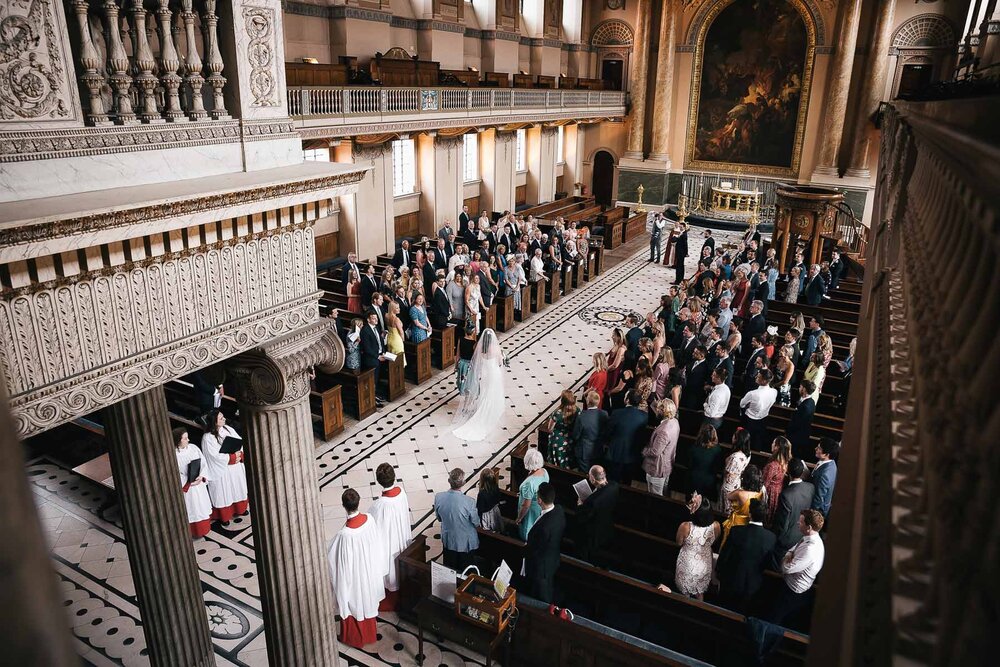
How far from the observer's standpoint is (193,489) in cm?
Answer: 733

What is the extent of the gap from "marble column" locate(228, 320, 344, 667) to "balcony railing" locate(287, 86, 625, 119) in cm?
880

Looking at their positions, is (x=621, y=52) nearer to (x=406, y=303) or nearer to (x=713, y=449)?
(x=406, y=303)


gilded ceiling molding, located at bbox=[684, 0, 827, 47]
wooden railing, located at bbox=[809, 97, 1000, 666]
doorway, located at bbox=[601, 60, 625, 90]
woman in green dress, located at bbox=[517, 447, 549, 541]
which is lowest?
woman in green dress, located at bbox=[517, 447, 549, 541]

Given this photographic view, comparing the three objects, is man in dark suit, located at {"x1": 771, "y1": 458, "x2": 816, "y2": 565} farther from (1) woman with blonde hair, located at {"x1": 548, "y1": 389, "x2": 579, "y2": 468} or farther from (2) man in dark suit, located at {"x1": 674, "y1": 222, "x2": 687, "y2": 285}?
Result: (2) man in dark suit, located at {"x1": 674, "y1": 222, "x2": 687, "y2": 285}

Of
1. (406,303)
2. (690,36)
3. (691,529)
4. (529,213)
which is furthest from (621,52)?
(691,529)

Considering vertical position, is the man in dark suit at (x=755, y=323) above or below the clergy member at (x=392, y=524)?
above

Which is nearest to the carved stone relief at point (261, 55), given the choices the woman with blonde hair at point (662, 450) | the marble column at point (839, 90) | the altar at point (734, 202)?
the woman with blonde hair at point (662, 450)

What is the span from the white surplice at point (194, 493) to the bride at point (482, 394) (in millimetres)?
3436

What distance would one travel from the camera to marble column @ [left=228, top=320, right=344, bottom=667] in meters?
4.20

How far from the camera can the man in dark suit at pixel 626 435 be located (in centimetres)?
745

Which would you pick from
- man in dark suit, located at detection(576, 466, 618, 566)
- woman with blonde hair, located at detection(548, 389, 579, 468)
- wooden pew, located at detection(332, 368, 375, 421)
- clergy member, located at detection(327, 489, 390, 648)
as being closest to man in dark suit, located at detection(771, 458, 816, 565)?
man in dark suit, located at detection(576, 466, 618, 566)

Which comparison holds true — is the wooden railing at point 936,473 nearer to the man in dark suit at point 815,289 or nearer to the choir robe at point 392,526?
the choir robe at point 392,526

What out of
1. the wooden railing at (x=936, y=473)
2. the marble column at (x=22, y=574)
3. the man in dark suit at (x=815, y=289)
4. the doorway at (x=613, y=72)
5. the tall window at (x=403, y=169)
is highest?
the doorway at (x=613, y=72)

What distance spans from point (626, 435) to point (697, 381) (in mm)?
1744
